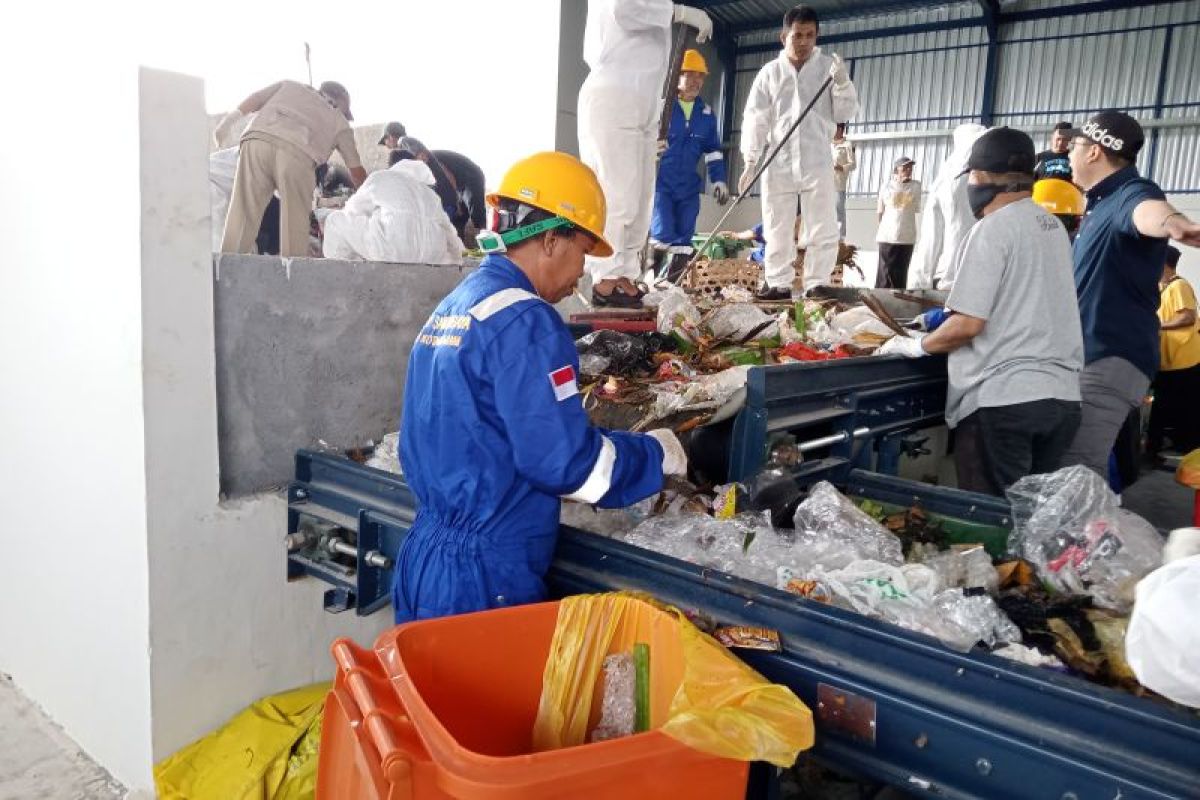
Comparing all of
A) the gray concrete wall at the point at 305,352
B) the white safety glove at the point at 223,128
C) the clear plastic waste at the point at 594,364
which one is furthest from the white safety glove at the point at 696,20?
the gray concrete wall at the point at 305,352

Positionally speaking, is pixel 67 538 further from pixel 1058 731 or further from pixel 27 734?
pixel 1058 731

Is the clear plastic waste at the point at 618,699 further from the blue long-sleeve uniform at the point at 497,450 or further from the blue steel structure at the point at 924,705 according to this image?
→ the blue long-sleeve uniform at the point at 497,450

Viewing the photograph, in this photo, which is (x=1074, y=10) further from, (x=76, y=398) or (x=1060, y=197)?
(x=76, y=398)

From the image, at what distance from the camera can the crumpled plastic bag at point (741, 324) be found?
3.79 meters

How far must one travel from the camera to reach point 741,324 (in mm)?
3830

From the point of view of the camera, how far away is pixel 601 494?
1.69 m

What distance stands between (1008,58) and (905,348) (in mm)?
13671

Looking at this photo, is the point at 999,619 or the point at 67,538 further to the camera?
the point at 67,538

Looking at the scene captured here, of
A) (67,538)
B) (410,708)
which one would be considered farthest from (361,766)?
(67,538)

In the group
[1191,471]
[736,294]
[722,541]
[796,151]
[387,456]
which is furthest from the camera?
[796,151]

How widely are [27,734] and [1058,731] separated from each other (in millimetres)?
3140

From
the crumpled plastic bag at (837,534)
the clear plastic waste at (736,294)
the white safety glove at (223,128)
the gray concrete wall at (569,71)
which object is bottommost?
the crumpled plastic bag at (837,534)

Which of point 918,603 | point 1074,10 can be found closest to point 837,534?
point 918,603

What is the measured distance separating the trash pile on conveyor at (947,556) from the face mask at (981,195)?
1.18 metres
